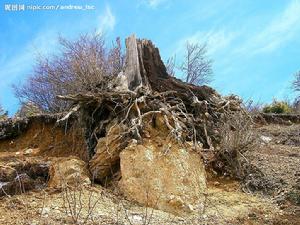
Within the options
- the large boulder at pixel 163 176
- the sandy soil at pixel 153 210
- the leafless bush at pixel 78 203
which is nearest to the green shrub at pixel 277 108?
the sandy soil at pixel 153 210

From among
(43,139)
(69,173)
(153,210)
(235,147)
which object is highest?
(43,139)

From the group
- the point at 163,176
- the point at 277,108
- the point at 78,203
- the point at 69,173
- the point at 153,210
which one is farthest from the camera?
the point at 277,108

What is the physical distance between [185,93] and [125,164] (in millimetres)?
2250

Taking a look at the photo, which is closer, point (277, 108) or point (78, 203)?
point (78, 203)

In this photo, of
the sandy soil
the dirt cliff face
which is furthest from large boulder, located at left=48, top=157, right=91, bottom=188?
the dirt cliff face

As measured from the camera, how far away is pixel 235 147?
25.2 feet

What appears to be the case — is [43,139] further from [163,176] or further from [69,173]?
[163,176]

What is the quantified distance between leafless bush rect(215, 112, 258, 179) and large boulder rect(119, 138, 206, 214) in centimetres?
74

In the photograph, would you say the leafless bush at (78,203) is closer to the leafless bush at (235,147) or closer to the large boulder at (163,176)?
the large boulder at (163,176)

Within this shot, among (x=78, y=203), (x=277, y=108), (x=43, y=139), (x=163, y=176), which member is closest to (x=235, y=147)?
(x=163, y=176)

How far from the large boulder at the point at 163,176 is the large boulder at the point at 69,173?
1.89 ft

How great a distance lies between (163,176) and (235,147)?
1561 millimetres

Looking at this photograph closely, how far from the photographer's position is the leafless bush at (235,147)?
7.68 metres

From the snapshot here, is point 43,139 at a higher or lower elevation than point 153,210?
higher
